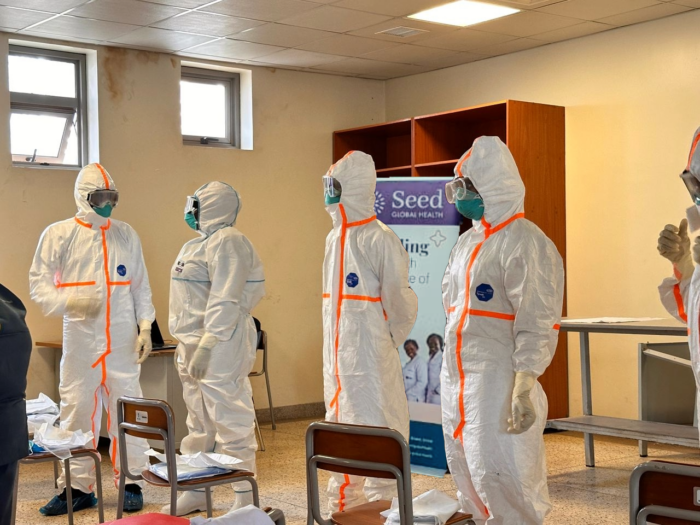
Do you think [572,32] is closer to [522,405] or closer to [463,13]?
[463,13]

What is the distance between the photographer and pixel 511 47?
5.96m

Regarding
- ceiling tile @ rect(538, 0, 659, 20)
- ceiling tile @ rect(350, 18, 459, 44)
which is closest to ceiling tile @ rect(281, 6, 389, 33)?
ceiling tile @ rect(350, 18, 459, 44)

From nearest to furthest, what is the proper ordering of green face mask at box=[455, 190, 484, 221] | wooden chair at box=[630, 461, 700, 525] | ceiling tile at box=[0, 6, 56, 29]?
wooden chair at box=[630, 461, 700, 525] < green face mask at box=[455, 190, 484, 221] < ceiling tile at box=[0, 6, 56, 29]

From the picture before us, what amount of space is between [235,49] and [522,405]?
403 centimetres

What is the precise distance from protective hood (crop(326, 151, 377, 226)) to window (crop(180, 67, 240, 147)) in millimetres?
2806

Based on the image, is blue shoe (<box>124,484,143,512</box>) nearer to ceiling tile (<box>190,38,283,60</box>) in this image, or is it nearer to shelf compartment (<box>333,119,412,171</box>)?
ceiling tile (<box>190,38,283,60</box>)

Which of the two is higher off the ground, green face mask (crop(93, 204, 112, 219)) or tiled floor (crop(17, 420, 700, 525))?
green face mask (crop(93, 204, 112, 219))

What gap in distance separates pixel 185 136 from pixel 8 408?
4500 mm

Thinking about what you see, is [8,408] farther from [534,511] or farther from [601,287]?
[601,287]

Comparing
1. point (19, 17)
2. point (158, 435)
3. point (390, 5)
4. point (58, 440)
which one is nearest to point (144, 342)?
point (58, 440)

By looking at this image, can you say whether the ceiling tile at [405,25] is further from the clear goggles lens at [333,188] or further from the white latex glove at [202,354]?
the white latex glove at [202,354]

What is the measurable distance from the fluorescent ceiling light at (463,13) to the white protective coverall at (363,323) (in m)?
1.63

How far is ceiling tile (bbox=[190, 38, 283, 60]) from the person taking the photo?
5766 millimetres

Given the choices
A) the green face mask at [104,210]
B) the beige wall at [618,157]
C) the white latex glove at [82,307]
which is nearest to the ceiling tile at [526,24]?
the beige wall at [618,157]
